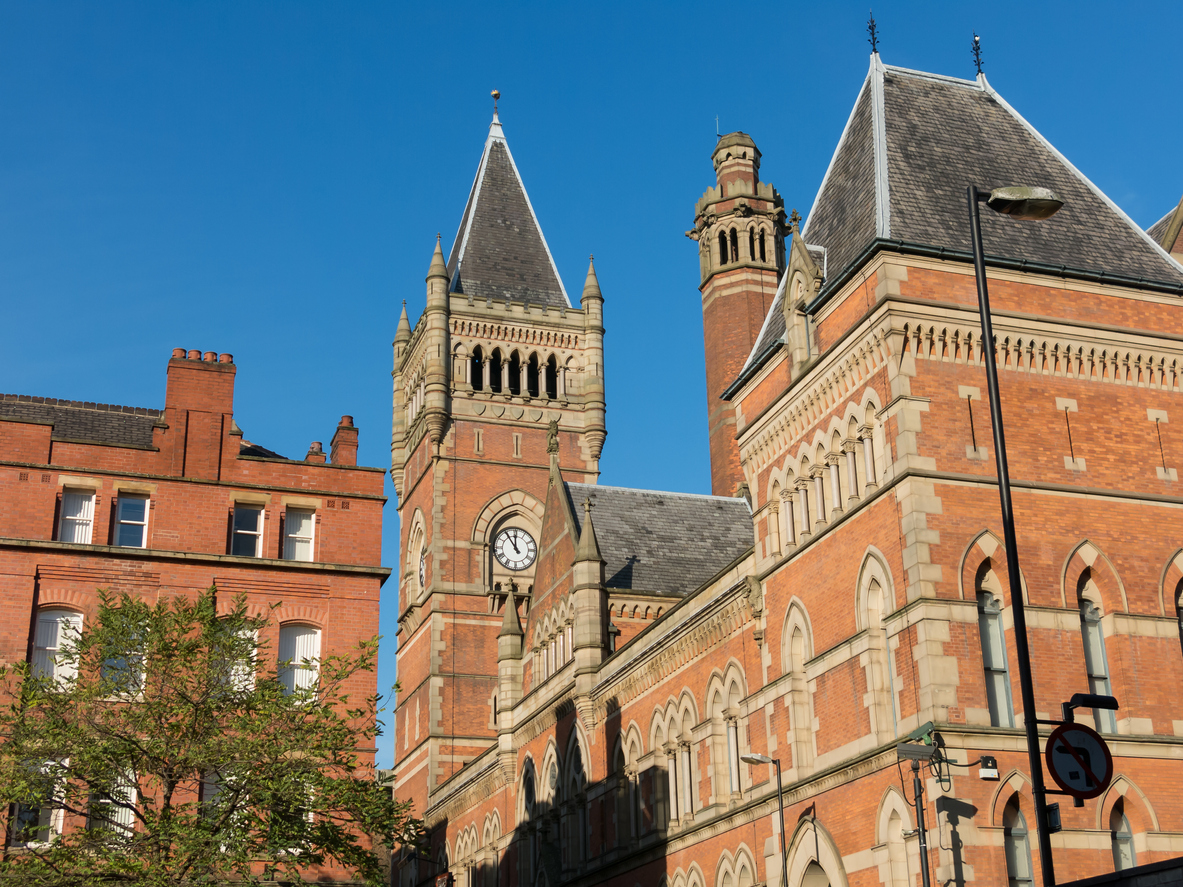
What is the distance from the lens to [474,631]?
6606 centimetres

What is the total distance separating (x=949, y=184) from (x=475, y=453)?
39.3 meters

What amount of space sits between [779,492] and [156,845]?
49.8 feet

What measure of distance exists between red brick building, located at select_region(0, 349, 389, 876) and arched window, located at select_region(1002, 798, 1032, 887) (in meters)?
15.2

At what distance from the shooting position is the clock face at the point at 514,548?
6781 centimetres

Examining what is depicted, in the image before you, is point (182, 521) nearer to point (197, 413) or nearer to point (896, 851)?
point (197, 413)

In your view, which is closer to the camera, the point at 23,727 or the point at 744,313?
the point at 23,727

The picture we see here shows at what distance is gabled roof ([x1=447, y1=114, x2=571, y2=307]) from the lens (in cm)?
7406

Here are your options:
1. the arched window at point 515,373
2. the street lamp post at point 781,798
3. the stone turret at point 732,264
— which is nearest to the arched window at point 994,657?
the street lamp post at point 781,798

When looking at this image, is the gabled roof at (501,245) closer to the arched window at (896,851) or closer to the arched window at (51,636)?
the arched window at (51,636)

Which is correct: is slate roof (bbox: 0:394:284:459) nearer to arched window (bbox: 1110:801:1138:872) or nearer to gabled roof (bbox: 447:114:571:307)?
arched window (bbox: 1110:801:1138:872)

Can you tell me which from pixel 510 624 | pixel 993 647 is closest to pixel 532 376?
pixel 510 624

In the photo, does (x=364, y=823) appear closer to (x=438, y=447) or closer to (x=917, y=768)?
(x=917, y=768)

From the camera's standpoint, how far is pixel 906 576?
Result: 88.8 ft

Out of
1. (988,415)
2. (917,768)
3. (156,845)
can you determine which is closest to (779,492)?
(988,415)
